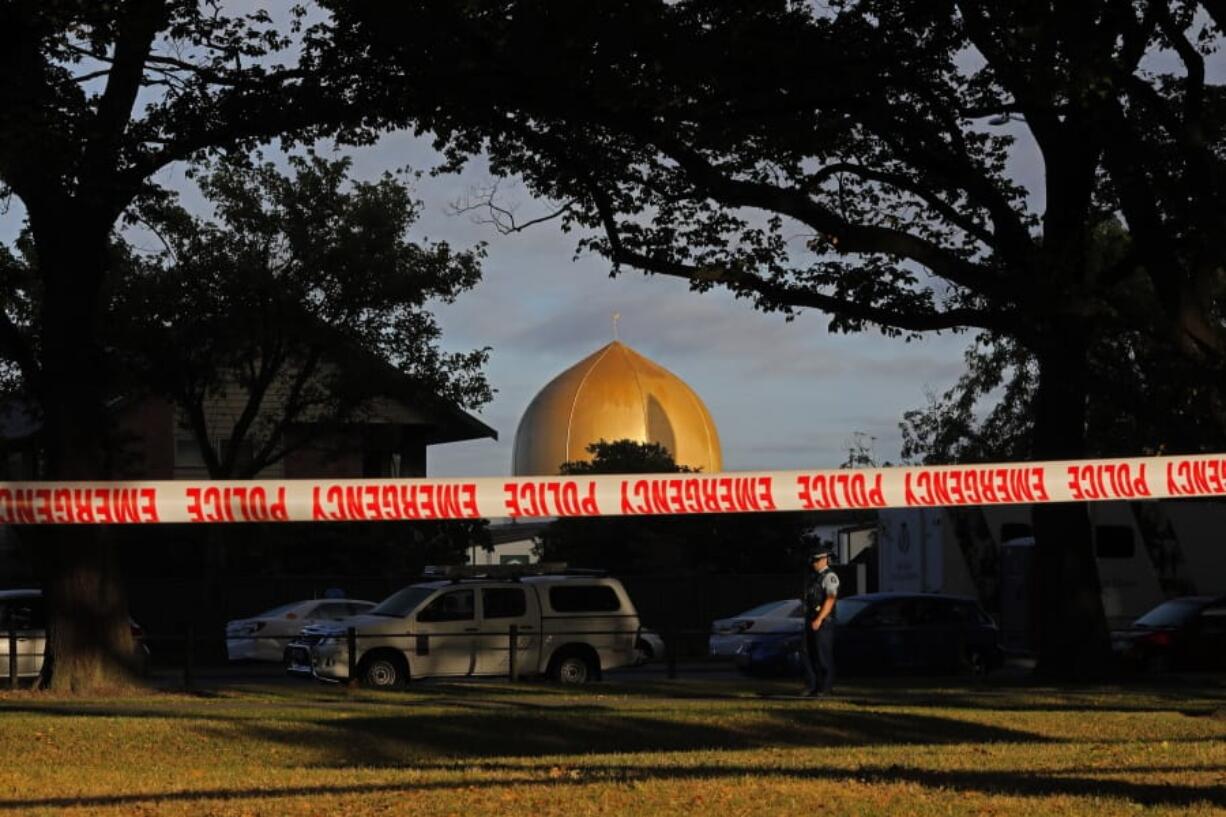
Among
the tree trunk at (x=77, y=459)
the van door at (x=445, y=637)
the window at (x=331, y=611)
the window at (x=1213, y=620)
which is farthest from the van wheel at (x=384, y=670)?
the window at (x=1213, y=620)

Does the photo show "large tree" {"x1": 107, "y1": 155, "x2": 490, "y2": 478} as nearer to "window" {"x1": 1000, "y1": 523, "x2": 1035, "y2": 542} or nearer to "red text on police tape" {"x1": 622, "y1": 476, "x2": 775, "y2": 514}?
"window" {"x1": 1000, "y1": 523, "x2": 1035, "y2": 542}

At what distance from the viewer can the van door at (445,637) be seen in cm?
2842

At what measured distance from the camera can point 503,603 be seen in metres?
29.8

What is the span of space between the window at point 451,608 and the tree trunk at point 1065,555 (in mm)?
8211

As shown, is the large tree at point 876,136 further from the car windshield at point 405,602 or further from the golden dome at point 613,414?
the golden dome at point 613,414

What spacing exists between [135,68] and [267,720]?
916 cm

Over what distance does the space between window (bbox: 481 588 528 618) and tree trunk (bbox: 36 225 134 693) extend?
719cm

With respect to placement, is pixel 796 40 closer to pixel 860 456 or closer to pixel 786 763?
pixel 786 763

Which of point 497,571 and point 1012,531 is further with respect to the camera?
point 497,571

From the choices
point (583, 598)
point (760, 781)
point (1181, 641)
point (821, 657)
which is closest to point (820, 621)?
point (821, 657)

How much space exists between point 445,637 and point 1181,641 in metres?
11.7

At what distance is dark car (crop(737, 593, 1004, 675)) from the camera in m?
29.7

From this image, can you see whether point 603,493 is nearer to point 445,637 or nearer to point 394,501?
point 394,501

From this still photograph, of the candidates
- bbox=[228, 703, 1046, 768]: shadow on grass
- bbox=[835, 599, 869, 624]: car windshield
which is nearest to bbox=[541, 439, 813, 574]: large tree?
bbox=[835, 599, 869, 624]: car windshield
